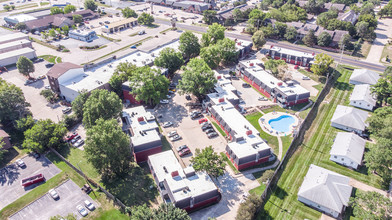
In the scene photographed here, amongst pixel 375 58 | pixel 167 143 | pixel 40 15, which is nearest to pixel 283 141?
pixel 167 143

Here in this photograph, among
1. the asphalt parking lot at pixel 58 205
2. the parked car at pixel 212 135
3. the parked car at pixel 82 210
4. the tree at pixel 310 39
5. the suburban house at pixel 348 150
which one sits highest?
the tree at pixel 310 39

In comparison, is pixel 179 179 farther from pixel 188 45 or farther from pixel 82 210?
pixel 188 45

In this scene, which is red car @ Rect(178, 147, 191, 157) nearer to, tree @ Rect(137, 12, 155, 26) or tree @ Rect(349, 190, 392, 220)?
tree @ Rect(349, 190, 392, 220)

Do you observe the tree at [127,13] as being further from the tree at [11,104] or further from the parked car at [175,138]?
the parked car at [175,138]

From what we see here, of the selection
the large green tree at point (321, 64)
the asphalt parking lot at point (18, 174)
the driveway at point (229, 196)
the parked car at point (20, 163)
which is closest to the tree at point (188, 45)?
the large green tree at point (321, 64)

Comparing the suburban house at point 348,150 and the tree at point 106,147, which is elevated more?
the tree at point 106,147

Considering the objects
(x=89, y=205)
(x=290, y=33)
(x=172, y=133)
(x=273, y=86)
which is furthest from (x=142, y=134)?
(x=290, y=33)

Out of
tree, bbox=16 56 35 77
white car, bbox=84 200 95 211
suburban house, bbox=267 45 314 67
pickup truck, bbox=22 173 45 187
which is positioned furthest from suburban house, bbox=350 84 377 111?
tree, bbox=16 56 35 77
